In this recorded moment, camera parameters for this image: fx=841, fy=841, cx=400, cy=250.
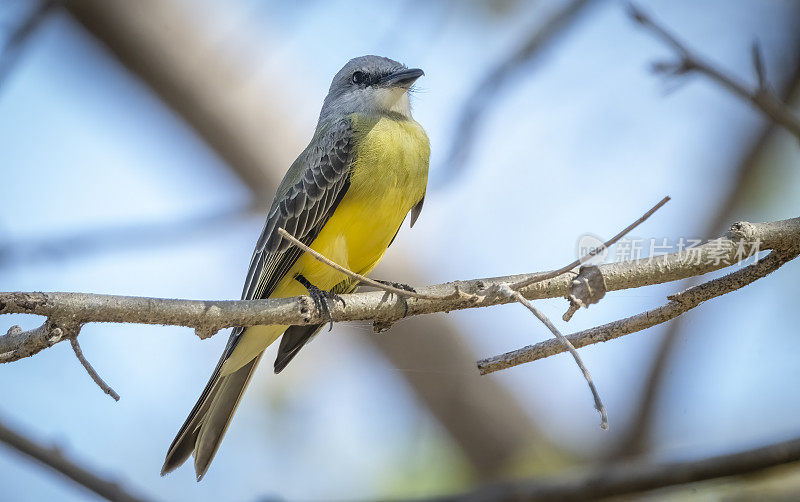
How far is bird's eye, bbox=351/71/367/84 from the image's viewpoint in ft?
19.0

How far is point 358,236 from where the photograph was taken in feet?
15.6

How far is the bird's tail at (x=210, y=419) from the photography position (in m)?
4.51

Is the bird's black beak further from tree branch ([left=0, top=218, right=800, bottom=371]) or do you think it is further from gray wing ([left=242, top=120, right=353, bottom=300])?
tree branch ([left=0, top=218, right=800, bottom=371])

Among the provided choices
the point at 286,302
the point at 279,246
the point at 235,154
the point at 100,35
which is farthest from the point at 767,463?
the point at 100,35

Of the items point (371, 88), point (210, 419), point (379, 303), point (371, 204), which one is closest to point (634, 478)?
point (379, 303)

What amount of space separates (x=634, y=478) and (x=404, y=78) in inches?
116

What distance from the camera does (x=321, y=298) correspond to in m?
4.15

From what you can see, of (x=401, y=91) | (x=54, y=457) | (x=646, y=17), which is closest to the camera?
(x=646, y=17)

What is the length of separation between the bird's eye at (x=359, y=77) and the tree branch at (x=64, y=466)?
3127mm

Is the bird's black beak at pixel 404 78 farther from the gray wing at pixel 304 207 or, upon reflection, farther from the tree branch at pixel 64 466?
the tree branch at pixel 64 466

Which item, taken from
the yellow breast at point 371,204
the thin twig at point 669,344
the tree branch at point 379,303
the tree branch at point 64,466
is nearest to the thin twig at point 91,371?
the tree branch at point 379,303

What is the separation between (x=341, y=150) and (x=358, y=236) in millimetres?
562

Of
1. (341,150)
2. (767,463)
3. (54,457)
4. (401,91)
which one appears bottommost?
(767,463)

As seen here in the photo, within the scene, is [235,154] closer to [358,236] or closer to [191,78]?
[191,78]
